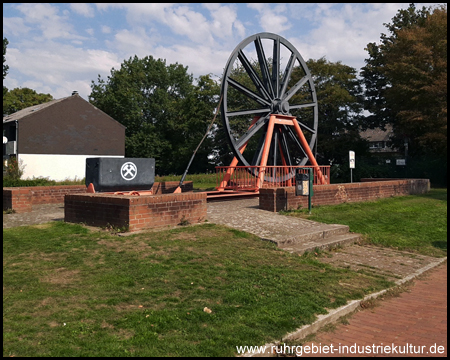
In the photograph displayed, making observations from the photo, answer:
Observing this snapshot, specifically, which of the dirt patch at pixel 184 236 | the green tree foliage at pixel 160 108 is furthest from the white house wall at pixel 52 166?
the dirt patch at pixel 184 236

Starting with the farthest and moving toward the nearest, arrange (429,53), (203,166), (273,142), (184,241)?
(203,166)
(429,53)
(273,142)
(184,241)

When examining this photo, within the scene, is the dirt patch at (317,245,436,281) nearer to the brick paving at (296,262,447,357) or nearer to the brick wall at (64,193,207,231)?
the brick paving at (296,262,447,357)

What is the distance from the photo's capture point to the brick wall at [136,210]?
841 centimetres

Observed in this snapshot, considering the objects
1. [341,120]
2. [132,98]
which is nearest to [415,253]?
[341,120]

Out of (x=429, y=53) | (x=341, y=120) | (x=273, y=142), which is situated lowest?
(x=273, y=142)

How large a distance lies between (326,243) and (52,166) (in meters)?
34.0

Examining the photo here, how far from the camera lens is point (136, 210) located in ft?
27.7

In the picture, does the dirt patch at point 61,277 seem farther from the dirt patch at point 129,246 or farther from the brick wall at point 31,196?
the brick wall at point 31,196

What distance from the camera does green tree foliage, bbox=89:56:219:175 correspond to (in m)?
47.2

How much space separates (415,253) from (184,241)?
494cm

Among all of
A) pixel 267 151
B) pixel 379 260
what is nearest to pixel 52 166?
pixel 267 151

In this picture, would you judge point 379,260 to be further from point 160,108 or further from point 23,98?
point 23,98

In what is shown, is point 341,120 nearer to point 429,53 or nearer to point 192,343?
point 429,53

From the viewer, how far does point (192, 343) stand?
4.03m
